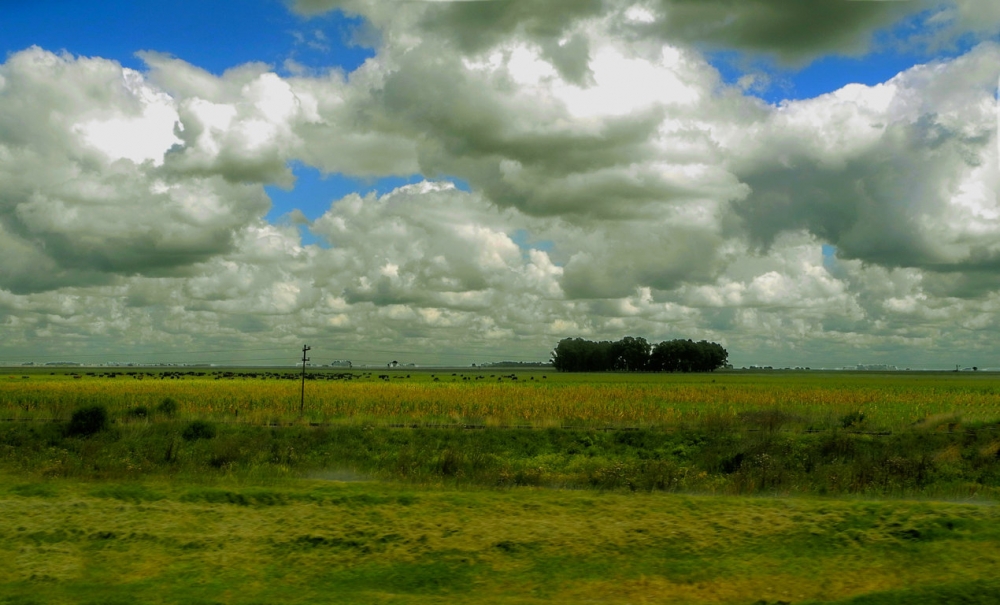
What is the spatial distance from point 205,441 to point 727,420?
20125 millimetres

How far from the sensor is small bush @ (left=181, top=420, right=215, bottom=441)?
28.0 m

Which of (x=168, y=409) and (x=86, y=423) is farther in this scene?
(x=168, y=409)

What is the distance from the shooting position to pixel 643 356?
583 ft

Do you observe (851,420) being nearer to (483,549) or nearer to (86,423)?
(483,549)

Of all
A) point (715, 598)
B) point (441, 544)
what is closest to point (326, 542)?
point (441, 544)

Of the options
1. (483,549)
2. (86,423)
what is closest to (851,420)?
(483,549)

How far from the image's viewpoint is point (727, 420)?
31141 millimetres

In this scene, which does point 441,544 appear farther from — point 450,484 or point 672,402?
point 672,402

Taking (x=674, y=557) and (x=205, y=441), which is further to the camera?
(x=205, y=441)

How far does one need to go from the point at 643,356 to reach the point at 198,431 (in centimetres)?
15591

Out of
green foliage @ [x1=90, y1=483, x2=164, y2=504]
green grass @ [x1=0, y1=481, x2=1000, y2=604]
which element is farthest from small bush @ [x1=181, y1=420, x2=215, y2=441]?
green grass @ [x1=0, y1=481, x2=1000, y2=604]

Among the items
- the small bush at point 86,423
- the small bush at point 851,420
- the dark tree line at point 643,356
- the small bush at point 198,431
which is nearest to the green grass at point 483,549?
the small bush at point 198,431

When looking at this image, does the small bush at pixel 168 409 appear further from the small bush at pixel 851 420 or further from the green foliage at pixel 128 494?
the small bush at pixel 851 420

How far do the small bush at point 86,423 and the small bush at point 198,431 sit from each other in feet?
10.7
